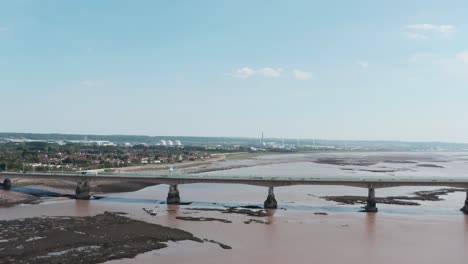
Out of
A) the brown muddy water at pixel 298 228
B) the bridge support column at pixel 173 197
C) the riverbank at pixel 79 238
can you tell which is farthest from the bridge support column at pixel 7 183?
the bridge support column at pixel 173 197

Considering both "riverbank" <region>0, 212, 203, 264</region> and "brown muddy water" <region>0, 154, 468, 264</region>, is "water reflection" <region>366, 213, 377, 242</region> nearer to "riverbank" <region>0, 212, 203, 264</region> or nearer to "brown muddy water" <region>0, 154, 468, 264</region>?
"brown muddy water" <region>0, 154, 468, 264</region>

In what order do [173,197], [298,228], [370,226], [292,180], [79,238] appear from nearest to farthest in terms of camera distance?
[79,238]
[298,228]
[370,226]
[173,197]
[292,180]

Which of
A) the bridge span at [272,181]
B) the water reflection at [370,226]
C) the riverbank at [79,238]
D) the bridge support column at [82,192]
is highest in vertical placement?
the bridge span at [272,181]

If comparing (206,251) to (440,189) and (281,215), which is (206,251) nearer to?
(281,215)

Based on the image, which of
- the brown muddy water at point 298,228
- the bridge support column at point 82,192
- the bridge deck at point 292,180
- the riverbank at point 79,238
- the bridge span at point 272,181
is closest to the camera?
the riverbank at point 79,238

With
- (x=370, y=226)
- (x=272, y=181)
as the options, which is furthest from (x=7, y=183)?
(x=370, y=226)

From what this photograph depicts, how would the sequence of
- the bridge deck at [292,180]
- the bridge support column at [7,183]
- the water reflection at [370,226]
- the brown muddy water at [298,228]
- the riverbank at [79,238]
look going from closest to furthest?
the riverbank at [79,238], the brown muddy water at [298,228], the water reflection at [370,226], the bridge deck at [292,180], the bridge support column at [7,183]

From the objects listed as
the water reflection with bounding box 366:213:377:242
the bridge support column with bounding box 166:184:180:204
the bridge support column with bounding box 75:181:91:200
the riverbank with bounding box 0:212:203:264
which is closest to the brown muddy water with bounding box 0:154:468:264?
the water reflection with bounding box 366:213:377:242

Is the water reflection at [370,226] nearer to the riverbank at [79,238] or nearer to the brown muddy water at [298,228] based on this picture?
the brown muddy water at [298,228]

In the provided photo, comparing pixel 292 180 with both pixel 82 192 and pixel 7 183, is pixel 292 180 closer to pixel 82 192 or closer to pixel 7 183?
pixel 82 192
